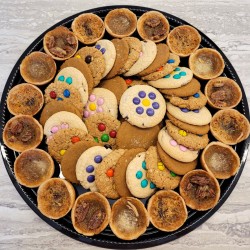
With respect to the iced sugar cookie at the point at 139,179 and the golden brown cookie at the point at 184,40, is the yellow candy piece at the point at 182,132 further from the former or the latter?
the golden brown cookie at the point at 184,40

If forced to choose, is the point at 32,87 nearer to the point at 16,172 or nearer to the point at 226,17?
the point at 16,172

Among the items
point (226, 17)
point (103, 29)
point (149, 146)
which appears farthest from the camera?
point (226, 17)

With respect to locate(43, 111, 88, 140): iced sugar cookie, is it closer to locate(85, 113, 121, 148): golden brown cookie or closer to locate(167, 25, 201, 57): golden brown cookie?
locate(85, 113, 121, 148): golden brown cookie

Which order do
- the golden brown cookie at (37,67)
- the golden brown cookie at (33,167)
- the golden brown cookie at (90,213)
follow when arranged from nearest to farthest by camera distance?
the golden brown cookie at (90,213) < the golden brown cookie at (33,167) < the golden brown cookie at (37,67)

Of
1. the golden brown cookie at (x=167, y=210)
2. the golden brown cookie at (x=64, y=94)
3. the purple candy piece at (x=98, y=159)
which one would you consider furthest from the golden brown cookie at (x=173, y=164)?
the golden brown cookie at (x=64, y=94)

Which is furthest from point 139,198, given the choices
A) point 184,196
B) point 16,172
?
point 16,172

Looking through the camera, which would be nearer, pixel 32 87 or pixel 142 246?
pixel 142 246

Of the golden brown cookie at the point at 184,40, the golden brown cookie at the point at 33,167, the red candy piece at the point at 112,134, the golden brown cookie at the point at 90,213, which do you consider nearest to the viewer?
the golden brown cookie at the point at 90,213
